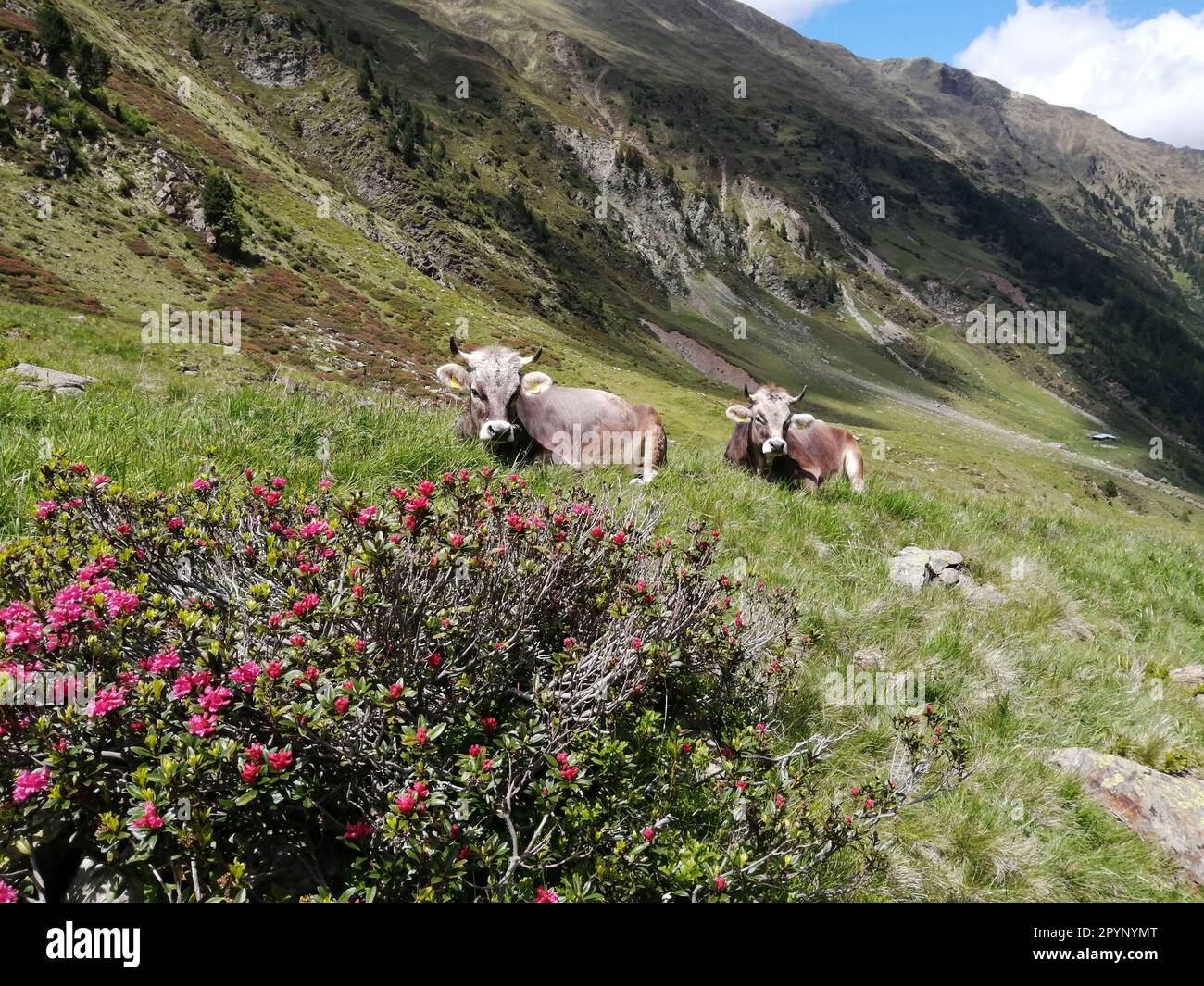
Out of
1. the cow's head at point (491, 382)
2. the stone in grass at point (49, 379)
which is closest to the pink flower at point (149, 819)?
the stone in grass at point (49, 379)

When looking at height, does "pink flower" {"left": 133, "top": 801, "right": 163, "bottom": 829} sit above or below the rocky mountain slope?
below

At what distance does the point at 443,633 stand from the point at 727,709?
1.78 metres

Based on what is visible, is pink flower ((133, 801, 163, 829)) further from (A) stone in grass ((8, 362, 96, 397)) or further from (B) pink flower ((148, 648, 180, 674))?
(A) stone in grass ((8, 362, 96, 397))

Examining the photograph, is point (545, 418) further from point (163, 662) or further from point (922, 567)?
point (163, 662)

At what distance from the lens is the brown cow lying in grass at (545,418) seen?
28.5 feet

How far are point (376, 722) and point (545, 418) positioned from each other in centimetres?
833

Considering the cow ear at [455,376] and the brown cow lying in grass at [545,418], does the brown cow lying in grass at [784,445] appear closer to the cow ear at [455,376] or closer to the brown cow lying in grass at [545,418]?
the brown cow lying in grass at [545,418]

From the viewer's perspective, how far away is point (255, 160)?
6425cm

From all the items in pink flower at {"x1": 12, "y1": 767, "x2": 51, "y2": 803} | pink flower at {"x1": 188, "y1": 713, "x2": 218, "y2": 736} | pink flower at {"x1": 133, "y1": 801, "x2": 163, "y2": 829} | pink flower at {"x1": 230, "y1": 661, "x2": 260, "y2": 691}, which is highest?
pink flower at {"x1": 230, "y1": 661, "x2": 260, "y2": 691}

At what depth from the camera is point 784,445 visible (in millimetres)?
10023

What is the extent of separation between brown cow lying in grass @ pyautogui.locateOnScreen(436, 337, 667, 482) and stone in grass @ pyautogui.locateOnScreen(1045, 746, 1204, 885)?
208 inches

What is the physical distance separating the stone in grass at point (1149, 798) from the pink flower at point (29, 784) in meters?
5.06

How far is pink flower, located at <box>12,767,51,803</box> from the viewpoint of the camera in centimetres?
164

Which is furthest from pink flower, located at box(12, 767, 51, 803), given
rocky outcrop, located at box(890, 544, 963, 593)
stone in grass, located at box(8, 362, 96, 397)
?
rocky outcrop, located at box(890, 544, 963, 593)
